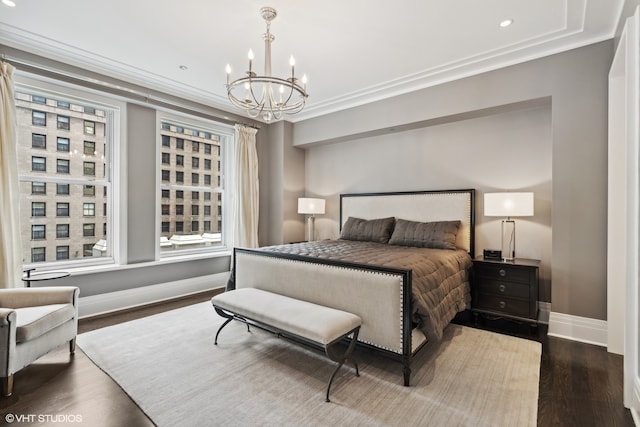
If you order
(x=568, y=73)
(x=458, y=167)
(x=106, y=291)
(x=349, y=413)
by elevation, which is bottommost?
(x=349, y=413)

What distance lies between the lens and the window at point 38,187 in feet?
10.8

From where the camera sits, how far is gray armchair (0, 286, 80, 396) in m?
1.92

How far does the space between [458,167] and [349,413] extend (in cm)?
331

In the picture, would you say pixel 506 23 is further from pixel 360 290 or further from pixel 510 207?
pixel 360 290

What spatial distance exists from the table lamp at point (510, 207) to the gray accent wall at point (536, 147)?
0.19 m

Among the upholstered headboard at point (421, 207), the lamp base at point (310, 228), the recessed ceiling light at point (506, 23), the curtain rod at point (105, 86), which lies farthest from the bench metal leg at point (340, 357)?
the curtain rod at point (105, 86)

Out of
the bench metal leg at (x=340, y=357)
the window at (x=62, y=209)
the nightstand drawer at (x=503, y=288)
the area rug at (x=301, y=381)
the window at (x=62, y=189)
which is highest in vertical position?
the window at (x=62, y=189)

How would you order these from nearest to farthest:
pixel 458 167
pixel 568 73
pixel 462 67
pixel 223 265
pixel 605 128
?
pixel 605 128, pixel 568 73, pixel 462 67, pixel 458 167, pixel 223 265

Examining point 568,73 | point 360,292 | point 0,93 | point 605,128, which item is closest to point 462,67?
point 568,73

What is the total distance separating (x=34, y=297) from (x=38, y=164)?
5.61 ft

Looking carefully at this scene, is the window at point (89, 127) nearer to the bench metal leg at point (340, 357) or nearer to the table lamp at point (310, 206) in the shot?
the table lamp at point (310, 206)

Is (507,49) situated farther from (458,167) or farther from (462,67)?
(458,167)

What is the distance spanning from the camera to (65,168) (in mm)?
3518

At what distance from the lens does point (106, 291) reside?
144 inches
